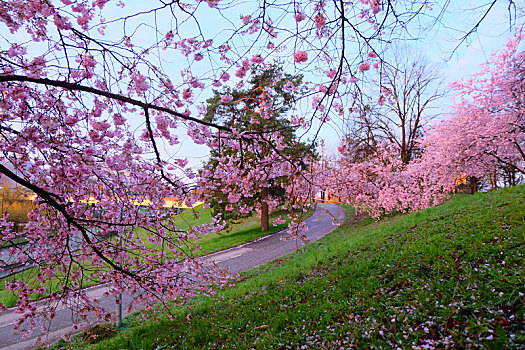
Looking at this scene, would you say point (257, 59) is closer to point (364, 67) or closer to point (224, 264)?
point (364, 67)

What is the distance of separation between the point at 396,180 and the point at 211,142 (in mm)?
16664

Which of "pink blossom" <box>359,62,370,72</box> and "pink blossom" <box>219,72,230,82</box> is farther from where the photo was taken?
"pink blossom" <box>219,72,230,82</box>

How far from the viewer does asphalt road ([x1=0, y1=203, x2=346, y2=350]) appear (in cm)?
661

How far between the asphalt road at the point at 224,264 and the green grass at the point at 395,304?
3.39 ft

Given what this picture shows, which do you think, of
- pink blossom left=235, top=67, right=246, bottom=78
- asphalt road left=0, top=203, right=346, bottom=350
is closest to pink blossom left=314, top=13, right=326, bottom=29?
pink blossom left=235, top=67, right=246, bottom=78

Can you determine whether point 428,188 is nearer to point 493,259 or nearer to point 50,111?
point 493,259

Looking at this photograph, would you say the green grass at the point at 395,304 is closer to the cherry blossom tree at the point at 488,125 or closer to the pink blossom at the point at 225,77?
the pink blossom at the point at 225,77

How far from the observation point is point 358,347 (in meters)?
2.75

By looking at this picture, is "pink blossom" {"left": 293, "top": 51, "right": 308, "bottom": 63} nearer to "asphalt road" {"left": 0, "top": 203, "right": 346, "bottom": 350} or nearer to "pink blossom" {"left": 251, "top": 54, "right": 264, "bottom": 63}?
"pink blossom" {"left": 251, "top": 54, "right": 264, "bottom": 63}

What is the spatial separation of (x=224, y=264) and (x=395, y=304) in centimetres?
964

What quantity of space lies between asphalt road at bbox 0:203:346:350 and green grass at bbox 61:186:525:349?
40.7 inches

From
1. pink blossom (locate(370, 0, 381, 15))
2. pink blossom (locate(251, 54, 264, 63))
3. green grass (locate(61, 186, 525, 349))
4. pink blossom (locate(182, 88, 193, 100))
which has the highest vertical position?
pink blossom (locate(370, 0, 381, 15))

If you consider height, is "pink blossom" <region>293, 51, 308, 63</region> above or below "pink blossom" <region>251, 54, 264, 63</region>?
below

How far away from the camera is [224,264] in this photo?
12016 mm
